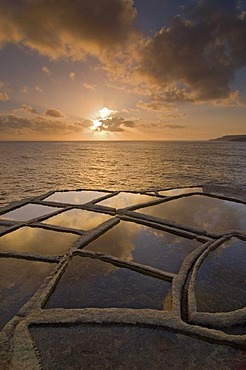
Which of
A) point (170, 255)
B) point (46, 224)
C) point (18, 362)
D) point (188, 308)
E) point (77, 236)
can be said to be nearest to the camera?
point (18, 362)

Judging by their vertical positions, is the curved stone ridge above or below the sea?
above

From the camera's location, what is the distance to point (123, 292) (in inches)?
243

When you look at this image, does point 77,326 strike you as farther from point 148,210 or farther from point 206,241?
point 148,210

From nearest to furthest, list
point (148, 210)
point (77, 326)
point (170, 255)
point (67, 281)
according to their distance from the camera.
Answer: point (77, 326), point (67, 281), point (170, 255), point (148, 210)

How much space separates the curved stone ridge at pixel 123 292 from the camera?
173 inches

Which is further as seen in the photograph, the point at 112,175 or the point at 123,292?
the point at 112,175

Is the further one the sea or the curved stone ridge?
the sea

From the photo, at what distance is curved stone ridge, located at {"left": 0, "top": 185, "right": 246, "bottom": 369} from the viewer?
4383 mm

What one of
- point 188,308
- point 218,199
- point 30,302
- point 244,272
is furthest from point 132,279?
point 218,199

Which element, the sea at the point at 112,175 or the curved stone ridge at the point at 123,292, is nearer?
the curved stone ridge at the point at 123,292

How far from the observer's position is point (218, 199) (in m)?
15.9

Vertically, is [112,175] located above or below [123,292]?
below

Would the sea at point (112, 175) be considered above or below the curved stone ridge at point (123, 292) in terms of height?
Result: below

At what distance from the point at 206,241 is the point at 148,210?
4730mm
